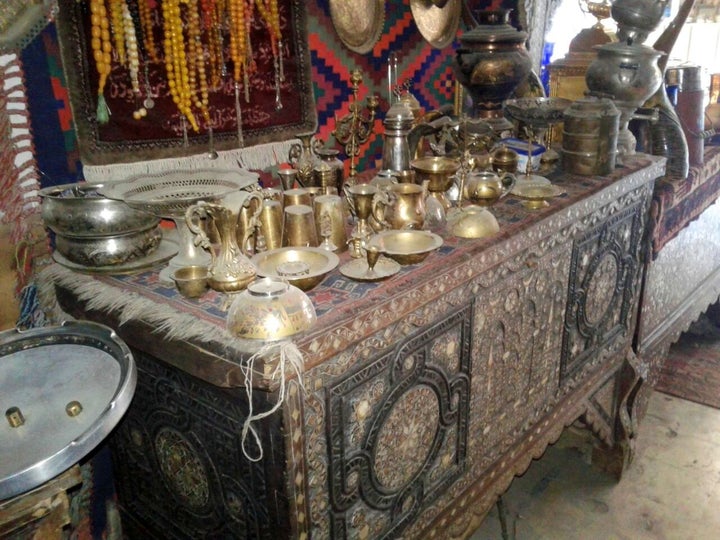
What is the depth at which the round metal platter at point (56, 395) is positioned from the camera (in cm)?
99

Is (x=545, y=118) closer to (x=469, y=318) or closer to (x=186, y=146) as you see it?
(x=469, y=318)

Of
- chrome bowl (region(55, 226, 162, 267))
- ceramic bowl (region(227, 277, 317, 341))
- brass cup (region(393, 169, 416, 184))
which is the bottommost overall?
ceramic bowl (region(227, 277, 317, 341))

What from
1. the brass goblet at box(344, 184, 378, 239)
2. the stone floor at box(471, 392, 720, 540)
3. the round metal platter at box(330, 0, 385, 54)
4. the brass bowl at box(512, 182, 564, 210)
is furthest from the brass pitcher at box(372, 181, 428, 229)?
the stone floor at box(471, 392, 720, 540)

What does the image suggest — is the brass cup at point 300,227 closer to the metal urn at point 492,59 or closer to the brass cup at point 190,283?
the brass cup at point 190,283

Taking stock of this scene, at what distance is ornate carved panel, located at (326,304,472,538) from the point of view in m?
1.46

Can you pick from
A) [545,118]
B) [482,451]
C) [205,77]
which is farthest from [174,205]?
[545,118]

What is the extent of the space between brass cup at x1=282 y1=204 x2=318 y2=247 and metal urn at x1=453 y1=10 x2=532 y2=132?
1.24 m

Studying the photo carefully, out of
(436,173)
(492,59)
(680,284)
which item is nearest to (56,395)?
(436,173)

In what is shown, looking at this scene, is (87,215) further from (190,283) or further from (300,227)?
(300,227)

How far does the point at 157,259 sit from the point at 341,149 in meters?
1.13

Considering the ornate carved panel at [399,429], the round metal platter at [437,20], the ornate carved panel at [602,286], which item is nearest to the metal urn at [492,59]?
the round metal platter at [437,20]

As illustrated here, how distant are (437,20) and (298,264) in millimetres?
1826

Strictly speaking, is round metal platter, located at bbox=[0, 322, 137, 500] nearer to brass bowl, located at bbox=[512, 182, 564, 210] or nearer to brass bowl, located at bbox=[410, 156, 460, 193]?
brass bowl, located at bbox=[410, 156, 460, 193]

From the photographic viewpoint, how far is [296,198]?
1.76 metres
